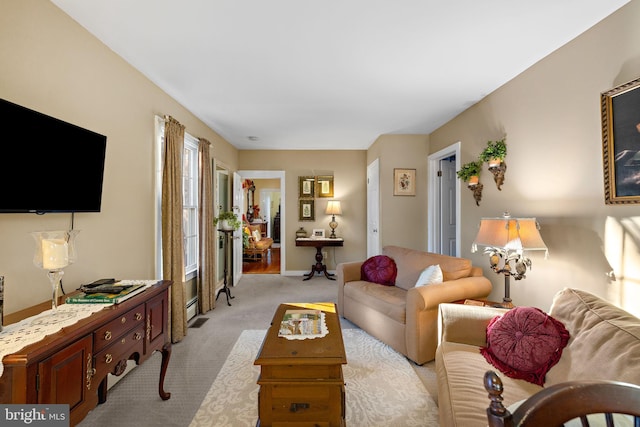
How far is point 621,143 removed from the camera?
5.13 ft

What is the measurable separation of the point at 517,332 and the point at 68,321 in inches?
87.5

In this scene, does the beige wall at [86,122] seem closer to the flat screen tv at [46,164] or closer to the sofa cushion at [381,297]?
the flat screen tv at [46,164]

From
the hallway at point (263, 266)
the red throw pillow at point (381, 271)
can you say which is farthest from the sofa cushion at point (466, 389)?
the hallway at point (263, 266)

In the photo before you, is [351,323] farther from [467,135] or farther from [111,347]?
[467,135]

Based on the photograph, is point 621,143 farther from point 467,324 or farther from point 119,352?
point 119,352

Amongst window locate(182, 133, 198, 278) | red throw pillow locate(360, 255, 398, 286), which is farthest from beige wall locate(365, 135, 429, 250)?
window locate(182, 133, 198, 278)

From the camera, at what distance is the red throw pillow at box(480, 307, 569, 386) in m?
1.31

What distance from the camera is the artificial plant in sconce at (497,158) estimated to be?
8.35ft

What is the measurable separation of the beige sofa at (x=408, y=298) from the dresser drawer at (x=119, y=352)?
1.95 m

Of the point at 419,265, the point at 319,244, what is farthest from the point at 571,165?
the point at 319,244

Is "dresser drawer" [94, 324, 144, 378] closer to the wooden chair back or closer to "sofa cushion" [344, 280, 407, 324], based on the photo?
the wooden chair back

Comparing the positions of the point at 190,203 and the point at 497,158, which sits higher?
the point at 497,158

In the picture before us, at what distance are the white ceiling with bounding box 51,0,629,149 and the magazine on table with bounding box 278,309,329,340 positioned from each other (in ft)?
6.62

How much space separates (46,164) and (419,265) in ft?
9.99
